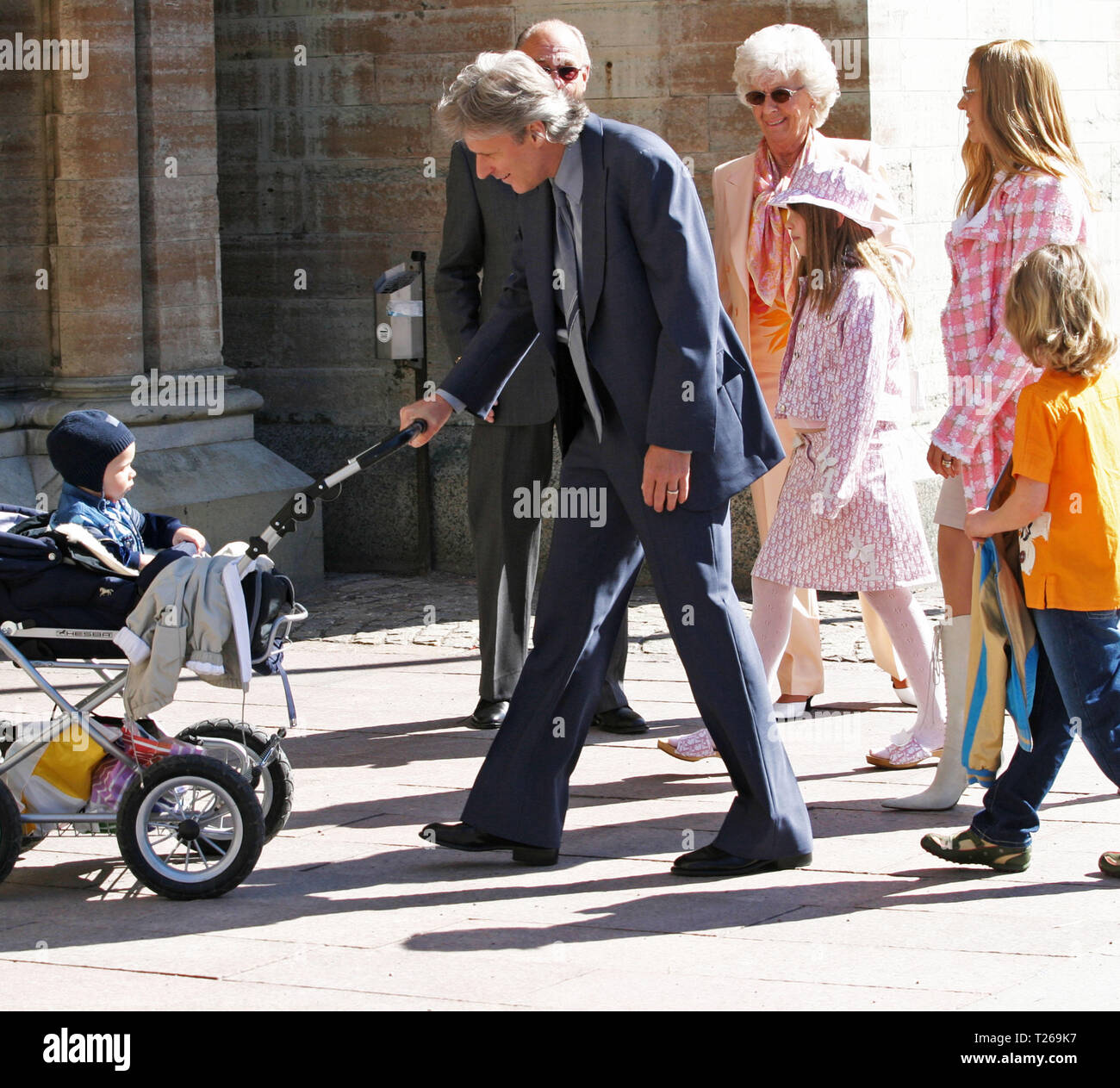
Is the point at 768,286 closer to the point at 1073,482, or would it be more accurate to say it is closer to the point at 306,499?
the point at 1073,482

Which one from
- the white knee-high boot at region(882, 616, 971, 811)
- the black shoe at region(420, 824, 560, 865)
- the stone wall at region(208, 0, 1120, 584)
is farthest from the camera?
the stone wall at region(208, 0, 1120, 584)

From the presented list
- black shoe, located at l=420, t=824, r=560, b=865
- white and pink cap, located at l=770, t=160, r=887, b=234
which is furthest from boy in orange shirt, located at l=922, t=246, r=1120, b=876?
black shoe, located at l=420, t=824, r=560, b=865

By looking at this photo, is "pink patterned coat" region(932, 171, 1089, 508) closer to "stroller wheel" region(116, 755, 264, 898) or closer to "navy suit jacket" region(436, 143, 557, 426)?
"navy suit jacket" region(436, 143, 557, 426)

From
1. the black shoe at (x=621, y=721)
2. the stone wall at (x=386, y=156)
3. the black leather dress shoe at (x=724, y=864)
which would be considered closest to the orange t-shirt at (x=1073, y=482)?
the black leather dress shoe at (x=724, y=864)

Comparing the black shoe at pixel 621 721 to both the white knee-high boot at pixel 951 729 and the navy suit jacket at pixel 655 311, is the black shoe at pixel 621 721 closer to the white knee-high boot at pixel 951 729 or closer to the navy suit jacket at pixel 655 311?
the white knee-high boot at pixel 951 729

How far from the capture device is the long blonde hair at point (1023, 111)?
5.56 m

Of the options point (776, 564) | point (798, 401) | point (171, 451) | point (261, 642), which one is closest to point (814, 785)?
point (776, 564)

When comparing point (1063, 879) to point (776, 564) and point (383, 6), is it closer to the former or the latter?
point (776, 564)

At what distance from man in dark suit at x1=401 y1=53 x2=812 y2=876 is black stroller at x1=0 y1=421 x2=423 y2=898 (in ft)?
1.63

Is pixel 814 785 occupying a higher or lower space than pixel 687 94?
lower

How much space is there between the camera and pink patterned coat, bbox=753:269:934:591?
19.8 feet

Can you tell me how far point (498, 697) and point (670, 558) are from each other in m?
2.16

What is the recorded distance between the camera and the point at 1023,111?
18.3 feet
